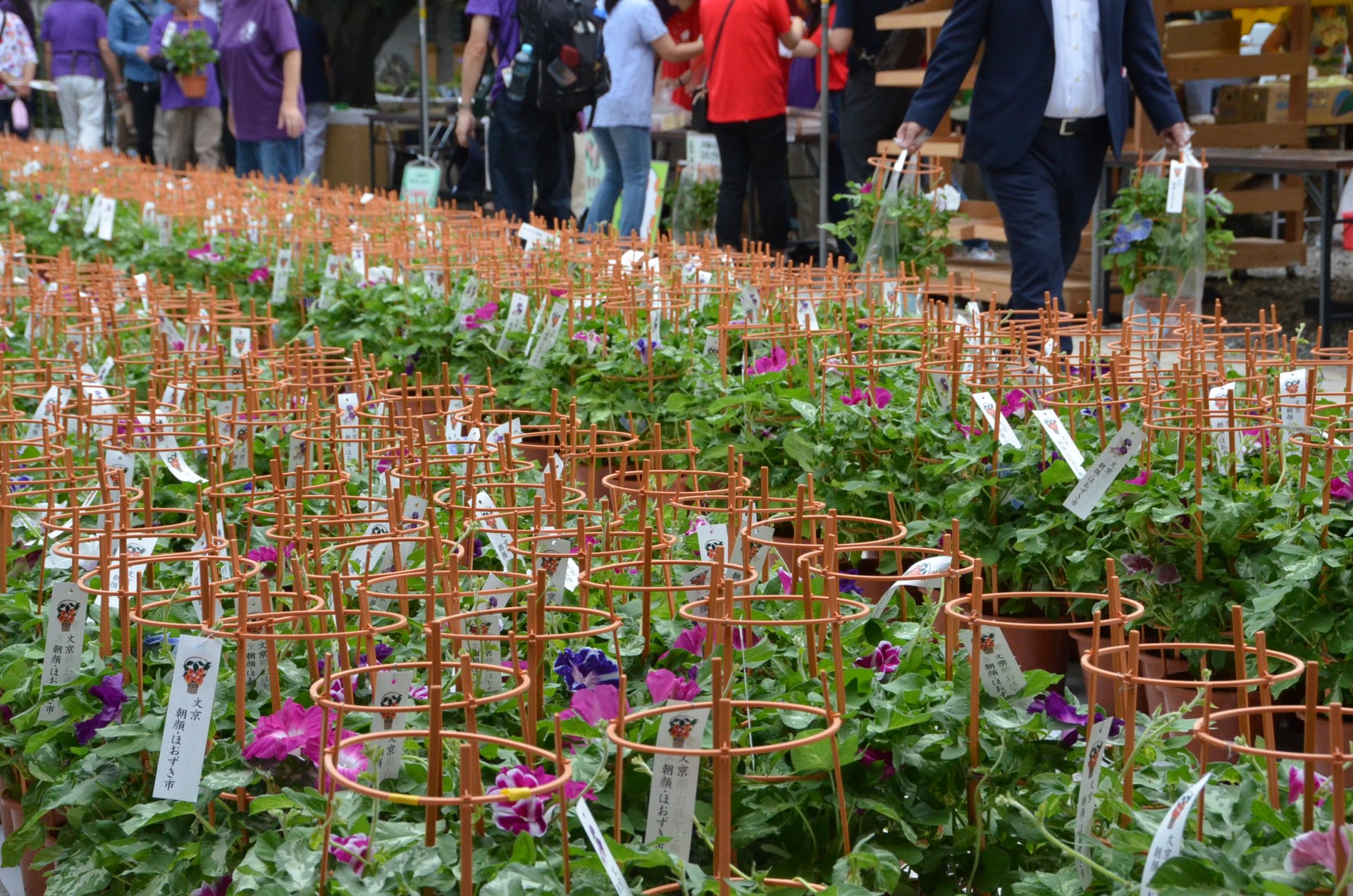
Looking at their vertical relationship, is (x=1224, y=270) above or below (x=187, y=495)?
above

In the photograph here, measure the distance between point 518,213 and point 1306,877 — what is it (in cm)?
670

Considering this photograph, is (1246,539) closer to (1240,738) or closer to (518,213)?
(1240,738)

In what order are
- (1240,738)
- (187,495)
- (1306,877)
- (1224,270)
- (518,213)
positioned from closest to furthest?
(1306,877) < (1240,738) < (187,495) < (1224,270) < (518,213)

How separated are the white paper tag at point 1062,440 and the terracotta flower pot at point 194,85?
26.5ft

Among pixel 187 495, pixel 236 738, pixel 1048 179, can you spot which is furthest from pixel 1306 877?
pixel 1048 179

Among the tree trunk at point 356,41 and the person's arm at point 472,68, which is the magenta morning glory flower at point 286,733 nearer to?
the person's arm at point 472,68

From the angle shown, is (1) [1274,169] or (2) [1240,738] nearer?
(2) [1240,738]

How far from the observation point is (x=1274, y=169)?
614cm

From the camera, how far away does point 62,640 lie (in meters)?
1.78

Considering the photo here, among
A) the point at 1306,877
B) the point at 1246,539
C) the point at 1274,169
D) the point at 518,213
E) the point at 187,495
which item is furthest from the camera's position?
the point at 518,213

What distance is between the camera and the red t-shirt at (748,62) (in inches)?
288

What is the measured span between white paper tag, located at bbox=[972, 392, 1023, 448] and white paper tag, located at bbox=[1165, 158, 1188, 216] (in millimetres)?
2458

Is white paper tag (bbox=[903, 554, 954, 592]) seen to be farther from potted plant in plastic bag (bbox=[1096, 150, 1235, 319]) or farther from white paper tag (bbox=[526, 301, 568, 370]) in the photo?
potted plant in plastic bag (bbox=[1096, 150, 1235, 319])

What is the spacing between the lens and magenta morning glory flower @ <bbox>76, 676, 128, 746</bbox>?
171cm
